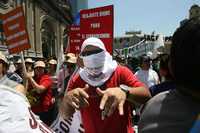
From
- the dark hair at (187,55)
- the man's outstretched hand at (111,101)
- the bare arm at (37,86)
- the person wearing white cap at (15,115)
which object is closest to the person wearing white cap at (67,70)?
the bare arm at (37,86)

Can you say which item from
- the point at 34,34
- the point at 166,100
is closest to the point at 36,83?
the point at 166,100

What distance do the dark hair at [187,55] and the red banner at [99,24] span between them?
18.2 feet

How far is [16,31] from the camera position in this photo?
845 cm

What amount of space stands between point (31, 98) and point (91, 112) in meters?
4.63

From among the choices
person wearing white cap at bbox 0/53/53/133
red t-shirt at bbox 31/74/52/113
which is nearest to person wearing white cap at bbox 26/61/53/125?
red t-shirt at bbox 31/74/52/113

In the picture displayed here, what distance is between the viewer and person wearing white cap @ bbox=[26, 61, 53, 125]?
846 centimetres

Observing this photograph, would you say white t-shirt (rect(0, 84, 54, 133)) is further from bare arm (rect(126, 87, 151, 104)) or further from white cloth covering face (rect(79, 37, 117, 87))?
white cloth covering face (rect(79, 37, 117, 87))

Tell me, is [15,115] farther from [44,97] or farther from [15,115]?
[44,97]

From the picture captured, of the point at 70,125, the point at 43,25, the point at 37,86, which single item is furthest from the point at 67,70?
the point at 43,25

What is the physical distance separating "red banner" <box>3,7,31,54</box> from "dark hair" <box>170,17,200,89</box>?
6370mm

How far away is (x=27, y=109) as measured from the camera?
2.36 m

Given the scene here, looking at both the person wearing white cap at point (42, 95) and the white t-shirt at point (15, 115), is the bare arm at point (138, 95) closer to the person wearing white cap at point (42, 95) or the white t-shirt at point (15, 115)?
the white t-shirt at point (15, 115)

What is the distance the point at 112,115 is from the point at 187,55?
1908mm

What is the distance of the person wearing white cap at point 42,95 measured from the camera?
846cm
